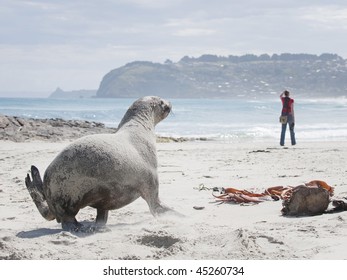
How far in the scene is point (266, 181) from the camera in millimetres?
9156

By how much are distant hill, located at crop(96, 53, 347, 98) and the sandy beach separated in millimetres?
121629

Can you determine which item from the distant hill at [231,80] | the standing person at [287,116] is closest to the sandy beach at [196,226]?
the standing person at [287,116]

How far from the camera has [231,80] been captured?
6137 inches

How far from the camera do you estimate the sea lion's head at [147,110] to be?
6.84 metres

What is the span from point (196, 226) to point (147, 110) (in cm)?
161

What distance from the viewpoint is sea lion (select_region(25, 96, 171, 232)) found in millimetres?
5750

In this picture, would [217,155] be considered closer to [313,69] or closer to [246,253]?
[246,253]

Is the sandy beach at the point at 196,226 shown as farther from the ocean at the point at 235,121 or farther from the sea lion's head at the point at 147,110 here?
the ocean at the point at 235,121

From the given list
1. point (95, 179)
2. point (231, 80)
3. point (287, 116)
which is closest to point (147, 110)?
point (95, 179)

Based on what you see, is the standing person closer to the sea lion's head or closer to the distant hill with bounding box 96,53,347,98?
the sea lion's head

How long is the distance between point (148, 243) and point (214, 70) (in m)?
163

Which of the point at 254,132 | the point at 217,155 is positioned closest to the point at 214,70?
the point at 254,132

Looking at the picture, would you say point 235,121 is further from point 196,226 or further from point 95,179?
point 95,179

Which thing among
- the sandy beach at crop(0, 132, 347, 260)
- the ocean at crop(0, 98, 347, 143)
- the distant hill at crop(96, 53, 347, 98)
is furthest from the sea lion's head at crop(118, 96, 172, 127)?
the distant hill at crop(96, 53, 347, 98)
